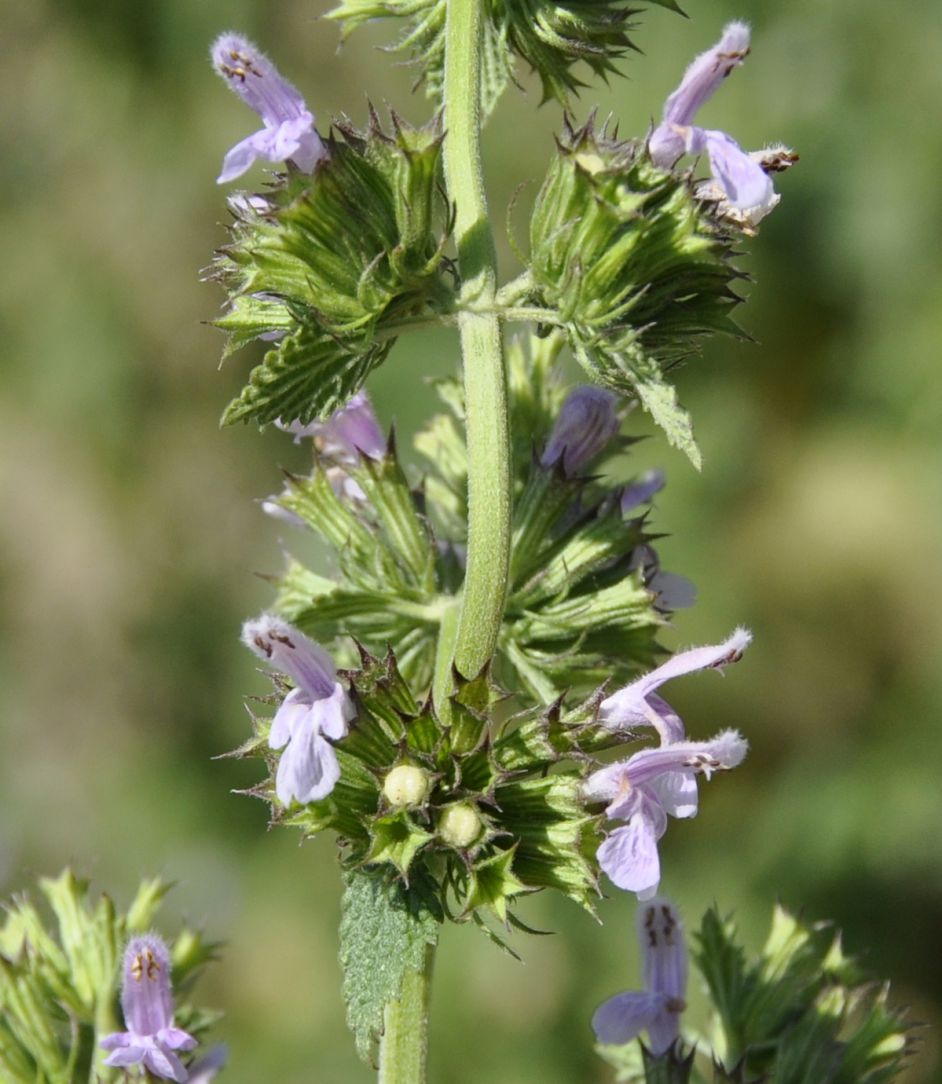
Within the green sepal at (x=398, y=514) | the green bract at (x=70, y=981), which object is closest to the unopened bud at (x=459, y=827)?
the green sepal at (x=398, y=514)

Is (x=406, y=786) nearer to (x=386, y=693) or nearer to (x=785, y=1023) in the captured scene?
(x=386, y=693)

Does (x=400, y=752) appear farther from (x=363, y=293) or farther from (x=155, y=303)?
(x=155, y=303)

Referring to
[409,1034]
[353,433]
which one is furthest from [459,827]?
[353,433]

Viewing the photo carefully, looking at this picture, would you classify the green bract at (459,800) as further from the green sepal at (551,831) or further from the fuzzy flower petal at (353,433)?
the fuzzy flower petal at (353,433)

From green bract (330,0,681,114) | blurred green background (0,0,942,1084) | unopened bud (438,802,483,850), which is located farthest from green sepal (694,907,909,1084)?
blurred green background (0,0,942,1084)

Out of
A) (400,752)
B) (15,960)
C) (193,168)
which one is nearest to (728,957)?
(400,752)

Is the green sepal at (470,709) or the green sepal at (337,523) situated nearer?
the green sepal at (470,709)
